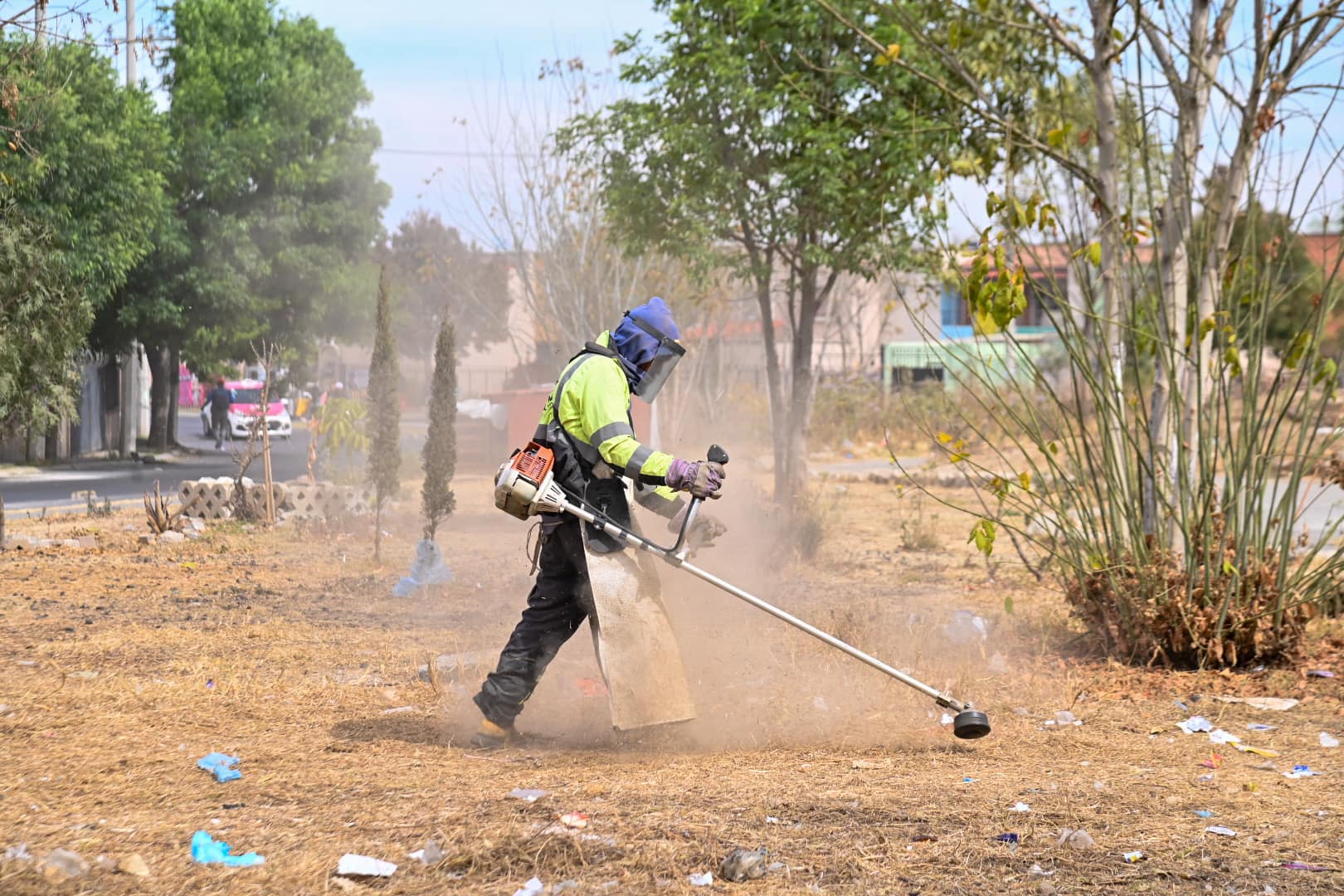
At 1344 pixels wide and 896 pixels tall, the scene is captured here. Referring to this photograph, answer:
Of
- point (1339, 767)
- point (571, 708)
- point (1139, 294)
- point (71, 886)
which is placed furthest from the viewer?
point (1139, 294)

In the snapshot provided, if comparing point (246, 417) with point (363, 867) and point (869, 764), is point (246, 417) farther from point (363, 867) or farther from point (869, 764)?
point (363, 867)

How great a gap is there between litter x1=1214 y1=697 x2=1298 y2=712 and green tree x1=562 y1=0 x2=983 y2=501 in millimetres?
4702

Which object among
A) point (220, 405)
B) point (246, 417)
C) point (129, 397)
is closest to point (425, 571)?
point (129, 397)

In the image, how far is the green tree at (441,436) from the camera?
10086 mm

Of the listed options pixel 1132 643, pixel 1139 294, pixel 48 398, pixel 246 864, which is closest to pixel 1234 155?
pixel 1139 294

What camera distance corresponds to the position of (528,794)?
421cm

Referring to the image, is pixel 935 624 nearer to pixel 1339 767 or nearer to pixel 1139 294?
A: pixel 1139 294

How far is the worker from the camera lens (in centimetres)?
491

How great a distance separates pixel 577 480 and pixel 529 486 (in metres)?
0.23

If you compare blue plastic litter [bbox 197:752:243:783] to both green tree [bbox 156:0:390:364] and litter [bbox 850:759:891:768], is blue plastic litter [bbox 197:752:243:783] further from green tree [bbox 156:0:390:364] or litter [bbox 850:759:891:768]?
green tree [bbox 156:0:390:364]

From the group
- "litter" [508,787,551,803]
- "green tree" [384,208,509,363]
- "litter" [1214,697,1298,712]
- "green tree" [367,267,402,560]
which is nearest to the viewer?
"litter" [508,787,551,803]

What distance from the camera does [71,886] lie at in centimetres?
332

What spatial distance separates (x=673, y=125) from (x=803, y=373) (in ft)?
8.59

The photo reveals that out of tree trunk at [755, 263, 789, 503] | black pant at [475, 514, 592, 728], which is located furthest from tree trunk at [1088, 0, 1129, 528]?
tree trunk at [755, 263, 789, 503]
